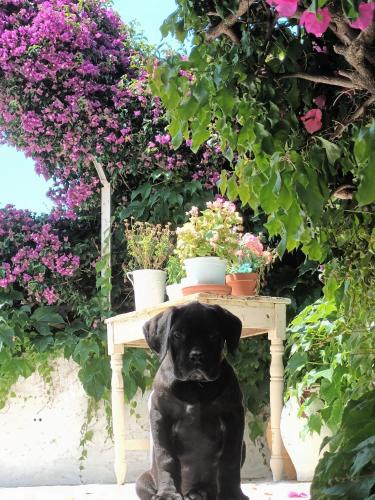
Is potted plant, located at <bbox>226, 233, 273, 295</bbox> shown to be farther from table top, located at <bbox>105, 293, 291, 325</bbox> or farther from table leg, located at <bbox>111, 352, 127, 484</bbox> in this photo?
table leg, located at <bbox>111, 352, 127, 484</bbox>

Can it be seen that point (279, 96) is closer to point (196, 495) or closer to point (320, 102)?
point (320, 102)

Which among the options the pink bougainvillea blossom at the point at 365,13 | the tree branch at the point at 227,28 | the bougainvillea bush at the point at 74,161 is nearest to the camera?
the pink bougainvillea blossom at the point at 365,13

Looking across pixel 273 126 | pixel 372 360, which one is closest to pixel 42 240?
pixel 372 360

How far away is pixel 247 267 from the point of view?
10.5 feet

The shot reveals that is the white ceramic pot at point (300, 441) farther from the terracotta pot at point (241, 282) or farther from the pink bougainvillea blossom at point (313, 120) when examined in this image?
the pink bougainvillea blossom at point (313, 120)

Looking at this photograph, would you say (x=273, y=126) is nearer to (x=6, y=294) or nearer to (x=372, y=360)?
(x=372, y=360)

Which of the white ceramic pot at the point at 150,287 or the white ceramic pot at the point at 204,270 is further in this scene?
the white ceramic pot at the point at 150,287

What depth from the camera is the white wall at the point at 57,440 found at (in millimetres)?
3854

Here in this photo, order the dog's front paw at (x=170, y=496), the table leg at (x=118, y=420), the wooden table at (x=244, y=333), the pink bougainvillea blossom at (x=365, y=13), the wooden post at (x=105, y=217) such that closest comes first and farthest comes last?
the pink bougainvillea blossom at (x=365, y=13)
the dog's front paw at (x=170, y=496)
the wooden table at (x=244, y=333)
the table leg at (x=118, y=420)
the wooden post at (x=105, y=217)

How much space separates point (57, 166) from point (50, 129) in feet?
0.90

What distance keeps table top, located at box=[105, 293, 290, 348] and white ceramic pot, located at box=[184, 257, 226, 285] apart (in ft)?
0.44

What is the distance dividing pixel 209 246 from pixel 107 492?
123cm

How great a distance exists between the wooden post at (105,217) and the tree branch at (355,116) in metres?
2.88

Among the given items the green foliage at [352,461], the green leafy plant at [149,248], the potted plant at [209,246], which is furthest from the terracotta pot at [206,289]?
the green foliage at [352,461]
